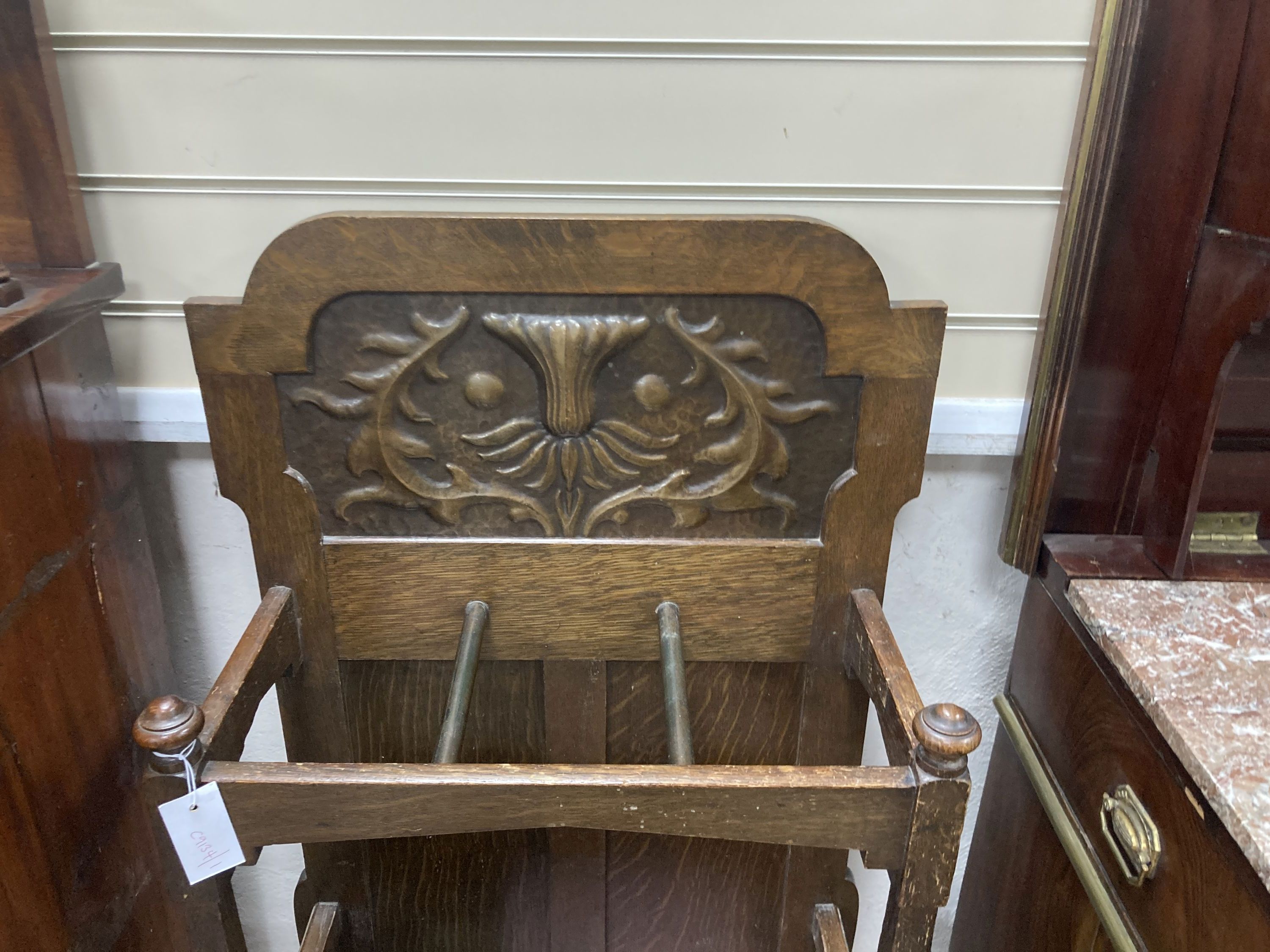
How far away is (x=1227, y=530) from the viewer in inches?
33.8

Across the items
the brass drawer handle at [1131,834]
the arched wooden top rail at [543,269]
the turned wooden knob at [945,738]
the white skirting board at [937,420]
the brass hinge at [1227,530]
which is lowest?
the brass drawer handle at [1131,834]

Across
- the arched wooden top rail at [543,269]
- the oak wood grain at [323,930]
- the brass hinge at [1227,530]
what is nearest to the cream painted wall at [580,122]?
the arched wooden top rail at [543,269]

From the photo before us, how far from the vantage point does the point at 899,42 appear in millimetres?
751

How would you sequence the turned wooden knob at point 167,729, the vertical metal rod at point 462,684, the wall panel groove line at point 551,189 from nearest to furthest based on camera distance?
1. the turned wooden knob at point 167,729
2. the vertical metal rod at point 462,684
3. the wall panel groove line at point 551,189

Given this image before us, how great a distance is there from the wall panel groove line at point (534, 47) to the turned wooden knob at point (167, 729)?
1.75 ft

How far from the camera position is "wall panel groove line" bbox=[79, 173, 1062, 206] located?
2.60 feet

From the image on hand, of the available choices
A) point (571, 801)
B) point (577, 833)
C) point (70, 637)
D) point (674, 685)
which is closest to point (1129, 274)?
point (674, 685)

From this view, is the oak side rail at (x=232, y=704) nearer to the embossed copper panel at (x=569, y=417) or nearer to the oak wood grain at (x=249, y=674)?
the oak wood grain at (x=249, y=674)

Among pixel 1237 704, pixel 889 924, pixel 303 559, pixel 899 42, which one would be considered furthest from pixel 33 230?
pixel 1237 704

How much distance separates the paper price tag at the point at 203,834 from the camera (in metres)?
0.60

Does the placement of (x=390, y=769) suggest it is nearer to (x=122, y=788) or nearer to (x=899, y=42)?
(x=122, y=788)

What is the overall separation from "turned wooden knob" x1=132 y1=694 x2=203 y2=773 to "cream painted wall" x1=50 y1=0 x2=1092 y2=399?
407mm

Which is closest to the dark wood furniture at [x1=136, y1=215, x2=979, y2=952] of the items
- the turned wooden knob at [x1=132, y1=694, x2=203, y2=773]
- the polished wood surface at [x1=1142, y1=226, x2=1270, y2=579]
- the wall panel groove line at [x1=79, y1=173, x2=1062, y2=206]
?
the turned wooden knob at [x1=132, y1=694, x2=203, y2=773]

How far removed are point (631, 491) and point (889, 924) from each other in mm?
398
